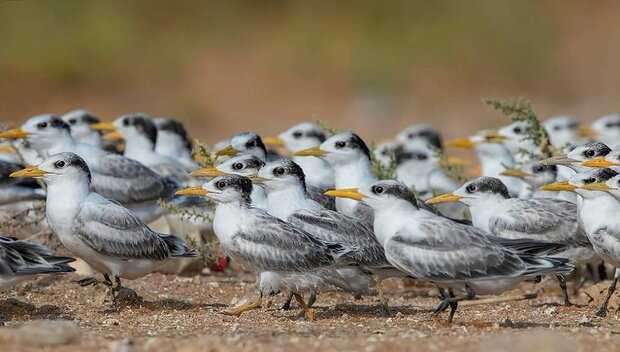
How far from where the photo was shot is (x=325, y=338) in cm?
830

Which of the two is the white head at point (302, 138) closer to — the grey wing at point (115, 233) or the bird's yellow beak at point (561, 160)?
the bird's yellow beak at point (561, 160)

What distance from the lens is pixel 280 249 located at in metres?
9.70

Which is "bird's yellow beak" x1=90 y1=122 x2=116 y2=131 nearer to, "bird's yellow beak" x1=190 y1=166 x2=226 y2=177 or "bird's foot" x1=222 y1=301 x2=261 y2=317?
"bird's yellow beak" x1=190 y1=166 x2=226 y2=177

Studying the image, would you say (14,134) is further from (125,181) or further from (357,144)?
(357,144)

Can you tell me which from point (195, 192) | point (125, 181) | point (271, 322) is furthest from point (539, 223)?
point (125, 181)

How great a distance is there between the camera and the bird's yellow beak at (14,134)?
41.9 ft

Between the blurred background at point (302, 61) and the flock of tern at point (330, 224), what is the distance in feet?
32.0

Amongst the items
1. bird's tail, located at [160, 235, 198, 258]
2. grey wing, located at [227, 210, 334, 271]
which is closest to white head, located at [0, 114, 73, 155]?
bird's tail, located at [160, 235, 198, 258]

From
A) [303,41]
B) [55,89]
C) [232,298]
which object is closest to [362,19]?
[303,41]

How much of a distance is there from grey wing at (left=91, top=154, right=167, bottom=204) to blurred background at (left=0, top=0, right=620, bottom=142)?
365 inches

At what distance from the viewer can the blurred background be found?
23641mm

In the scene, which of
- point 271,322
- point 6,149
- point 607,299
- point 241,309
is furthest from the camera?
point 6,149

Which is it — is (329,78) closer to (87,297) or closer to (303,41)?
(303,41)

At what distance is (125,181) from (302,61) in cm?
1370
